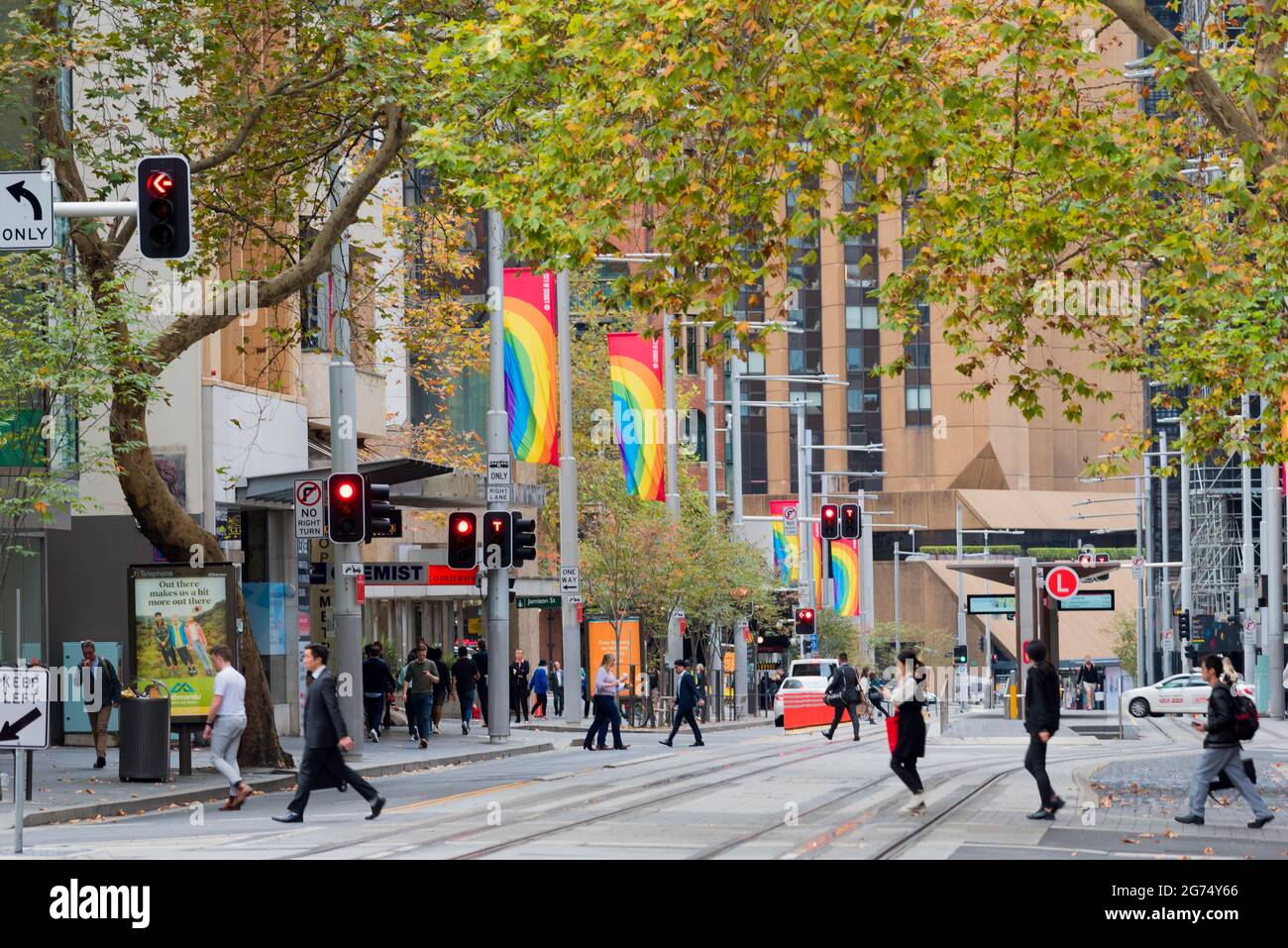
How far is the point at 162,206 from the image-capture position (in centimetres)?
1597

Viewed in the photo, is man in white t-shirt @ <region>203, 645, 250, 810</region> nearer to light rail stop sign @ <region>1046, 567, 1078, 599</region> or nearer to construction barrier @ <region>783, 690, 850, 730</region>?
light rail stop sign @ <region>1046, 567, 1078, 599</region>

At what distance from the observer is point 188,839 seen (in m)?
16.7

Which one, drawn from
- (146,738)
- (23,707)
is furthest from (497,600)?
(23,707)

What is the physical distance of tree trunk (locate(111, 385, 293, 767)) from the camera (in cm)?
2350

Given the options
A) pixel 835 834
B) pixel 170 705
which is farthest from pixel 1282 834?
pixel 170 705

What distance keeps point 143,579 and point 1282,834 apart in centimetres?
1422

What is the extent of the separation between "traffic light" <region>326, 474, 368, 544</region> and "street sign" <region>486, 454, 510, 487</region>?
24.9ft

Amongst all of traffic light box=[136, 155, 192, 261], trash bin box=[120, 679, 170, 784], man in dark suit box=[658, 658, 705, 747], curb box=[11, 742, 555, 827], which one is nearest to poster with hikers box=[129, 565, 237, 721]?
trash bin box=[120, 679, 170, 784]

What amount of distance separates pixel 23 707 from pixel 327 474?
13997mm

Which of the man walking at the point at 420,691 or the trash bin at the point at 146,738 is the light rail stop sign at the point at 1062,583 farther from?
the trash bin at the point at 146,738

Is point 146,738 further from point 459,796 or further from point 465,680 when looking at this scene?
point 465,680

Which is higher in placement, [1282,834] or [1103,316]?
[1103,316]

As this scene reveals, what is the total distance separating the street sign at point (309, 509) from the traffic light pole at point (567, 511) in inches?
524
